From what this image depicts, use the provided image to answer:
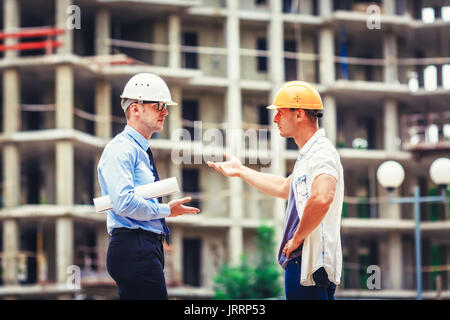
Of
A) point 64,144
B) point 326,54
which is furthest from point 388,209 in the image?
point 64,144

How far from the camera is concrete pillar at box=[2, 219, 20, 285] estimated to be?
115 ft

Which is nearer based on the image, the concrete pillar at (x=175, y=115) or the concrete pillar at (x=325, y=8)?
the concrete pillar at (x=175, y=115)

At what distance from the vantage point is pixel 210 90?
134ft

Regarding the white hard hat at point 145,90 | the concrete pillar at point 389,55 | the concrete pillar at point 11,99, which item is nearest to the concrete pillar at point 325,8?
the concrete pillar at point 389,55

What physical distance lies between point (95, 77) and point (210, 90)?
5.44 m

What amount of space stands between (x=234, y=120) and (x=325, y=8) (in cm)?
698

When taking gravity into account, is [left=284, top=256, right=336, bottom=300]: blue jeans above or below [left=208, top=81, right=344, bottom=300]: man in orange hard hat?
below

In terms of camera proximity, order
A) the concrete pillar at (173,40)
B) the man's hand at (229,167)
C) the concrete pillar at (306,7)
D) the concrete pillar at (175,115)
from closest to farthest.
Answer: the man's hand at (229,167) → the concrete pillar at (175,115) → the concrete pillar at (173,40) → the concrete pillar at (306,7)

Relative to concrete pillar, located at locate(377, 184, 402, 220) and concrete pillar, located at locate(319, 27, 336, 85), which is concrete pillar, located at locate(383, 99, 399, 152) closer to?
concrete pillar, located at locate(377, 184, 402, 220)

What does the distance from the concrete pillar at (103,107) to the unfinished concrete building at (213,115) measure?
0.06 meters

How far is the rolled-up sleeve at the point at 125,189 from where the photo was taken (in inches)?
227

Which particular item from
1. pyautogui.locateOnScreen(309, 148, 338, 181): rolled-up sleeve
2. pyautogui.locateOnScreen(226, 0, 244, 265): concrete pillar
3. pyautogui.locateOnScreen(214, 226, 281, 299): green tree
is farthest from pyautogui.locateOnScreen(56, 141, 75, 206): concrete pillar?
pyautogui.locateOnScreen(309, 148, 338, 181): rolled-up sleeve

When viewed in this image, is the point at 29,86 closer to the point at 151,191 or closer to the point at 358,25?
the point at 358,25

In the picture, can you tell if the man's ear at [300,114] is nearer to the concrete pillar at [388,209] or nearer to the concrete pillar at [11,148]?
the concrete pillar at [11,148]
